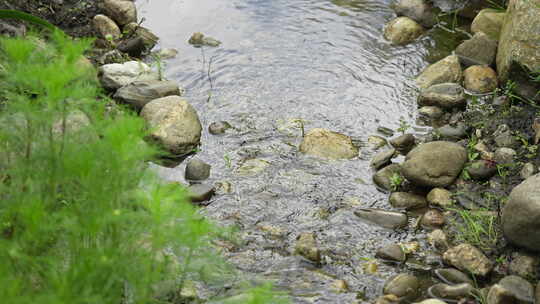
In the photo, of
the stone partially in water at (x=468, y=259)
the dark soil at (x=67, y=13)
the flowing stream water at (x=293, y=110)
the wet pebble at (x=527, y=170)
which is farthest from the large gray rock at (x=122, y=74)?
the wet pebble at (x=527, y=170)

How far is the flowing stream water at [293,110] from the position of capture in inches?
163

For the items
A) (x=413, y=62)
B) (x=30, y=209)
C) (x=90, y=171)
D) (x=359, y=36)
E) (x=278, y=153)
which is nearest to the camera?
(x=30, y=209)

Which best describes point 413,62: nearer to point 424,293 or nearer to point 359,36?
point 359,36

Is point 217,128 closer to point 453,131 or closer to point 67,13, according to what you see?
point 453,131

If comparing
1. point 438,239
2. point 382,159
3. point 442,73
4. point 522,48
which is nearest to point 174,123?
point 382,159

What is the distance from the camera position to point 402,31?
734 cm

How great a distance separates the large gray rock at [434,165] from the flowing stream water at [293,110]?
34 centimetres

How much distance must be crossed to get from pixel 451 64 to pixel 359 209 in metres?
2.62

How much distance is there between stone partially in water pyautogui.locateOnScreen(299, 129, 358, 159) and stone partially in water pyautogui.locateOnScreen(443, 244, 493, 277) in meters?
1.57

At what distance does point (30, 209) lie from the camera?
2.08 meters

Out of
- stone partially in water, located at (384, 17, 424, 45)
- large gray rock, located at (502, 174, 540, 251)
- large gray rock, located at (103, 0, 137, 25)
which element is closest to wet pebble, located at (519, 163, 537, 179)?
large gray rock, located at (502, 174, 540, 251)

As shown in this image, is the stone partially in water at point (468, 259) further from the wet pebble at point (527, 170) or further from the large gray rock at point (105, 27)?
the large gray rock at point (105, 27)

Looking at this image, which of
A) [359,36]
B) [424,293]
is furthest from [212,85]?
[424,293]

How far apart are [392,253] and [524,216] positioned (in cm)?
92
